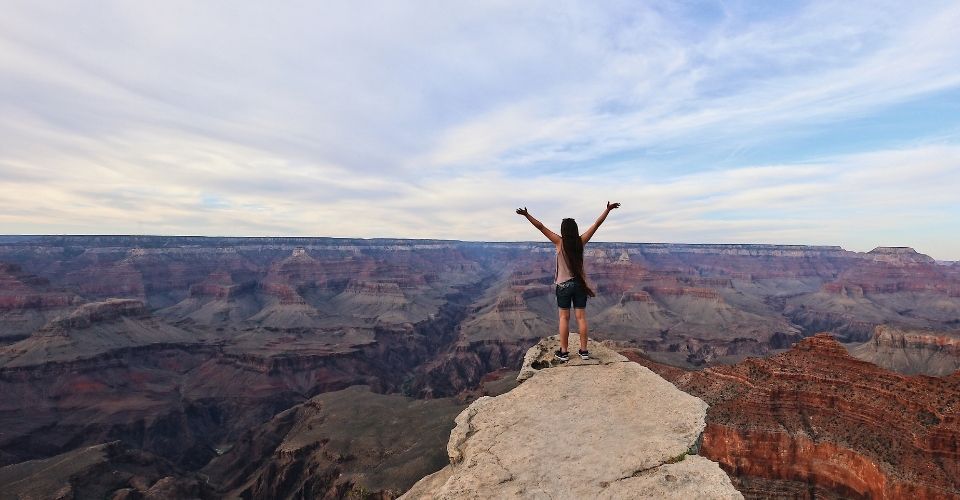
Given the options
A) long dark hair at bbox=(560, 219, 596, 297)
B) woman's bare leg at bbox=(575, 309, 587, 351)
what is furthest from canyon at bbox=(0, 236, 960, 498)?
long dark hair at bbox=(560, 219, 596, 297)

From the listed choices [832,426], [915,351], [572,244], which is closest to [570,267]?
[572,244]

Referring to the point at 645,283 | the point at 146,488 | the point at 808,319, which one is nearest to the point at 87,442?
the point at 146,488

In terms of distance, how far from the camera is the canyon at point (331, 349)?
43.7m

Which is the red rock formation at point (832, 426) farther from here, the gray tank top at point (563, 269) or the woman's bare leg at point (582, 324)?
the gray tank top at point (563, 269)

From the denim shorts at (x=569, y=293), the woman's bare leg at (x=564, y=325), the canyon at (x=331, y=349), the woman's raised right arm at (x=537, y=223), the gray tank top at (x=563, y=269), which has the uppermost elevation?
the woman's raised right arm at (x=537, y=223)

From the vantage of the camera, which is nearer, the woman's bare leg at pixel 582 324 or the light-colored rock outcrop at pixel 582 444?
the light-colored rock outcrop at pixel 582 444

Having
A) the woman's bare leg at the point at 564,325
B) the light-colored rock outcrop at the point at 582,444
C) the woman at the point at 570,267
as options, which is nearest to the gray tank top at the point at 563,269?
the woman at the point at 570,267

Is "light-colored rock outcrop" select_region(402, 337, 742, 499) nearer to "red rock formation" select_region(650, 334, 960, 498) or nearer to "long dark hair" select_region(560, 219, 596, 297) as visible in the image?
"long dark hair" select_region(560, 219, 596, 297)

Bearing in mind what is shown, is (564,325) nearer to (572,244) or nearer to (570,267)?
(570,267)

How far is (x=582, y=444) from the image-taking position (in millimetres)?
5938

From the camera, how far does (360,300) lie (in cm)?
15488

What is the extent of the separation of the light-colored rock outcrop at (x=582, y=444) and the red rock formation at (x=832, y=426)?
118 feet

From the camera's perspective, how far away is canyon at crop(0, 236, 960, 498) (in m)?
43.7

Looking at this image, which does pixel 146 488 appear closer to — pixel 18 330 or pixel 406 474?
pixel 406 474
